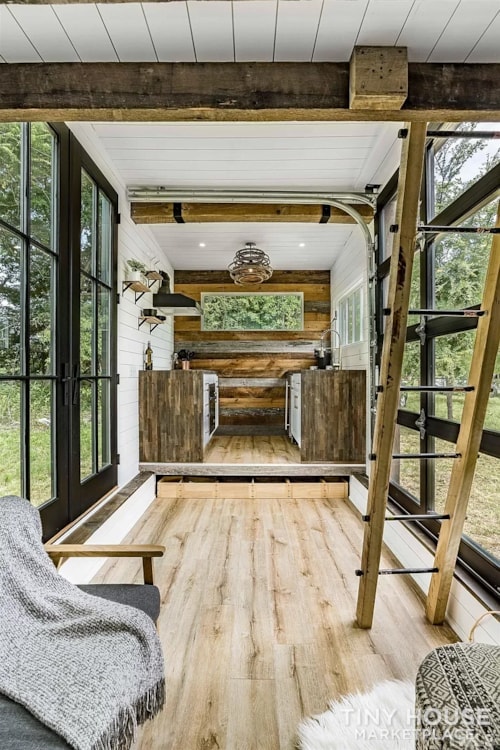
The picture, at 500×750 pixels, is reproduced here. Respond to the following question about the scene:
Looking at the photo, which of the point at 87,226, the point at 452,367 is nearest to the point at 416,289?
A: the point at 452,367

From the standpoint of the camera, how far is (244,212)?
13.1 ft

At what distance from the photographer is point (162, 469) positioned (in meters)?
4.39

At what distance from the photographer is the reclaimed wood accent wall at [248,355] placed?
6.48 m

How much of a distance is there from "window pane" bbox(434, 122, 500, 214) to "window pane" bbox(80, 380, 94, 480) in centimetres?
264

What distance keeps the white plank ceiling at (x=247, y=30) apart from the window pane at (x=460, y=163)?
833 millimetres

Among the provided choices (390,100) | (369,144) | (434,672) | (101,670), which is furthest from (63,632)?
(369,144)

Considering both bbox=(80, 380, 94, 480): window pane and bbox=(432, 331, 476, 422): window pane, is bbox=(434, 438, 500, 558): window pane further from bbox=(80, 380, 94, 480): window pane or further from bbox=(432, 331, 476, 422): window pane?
bbox=(80, 380, 94, 480): window pane

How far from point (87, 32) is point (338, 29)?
799mm

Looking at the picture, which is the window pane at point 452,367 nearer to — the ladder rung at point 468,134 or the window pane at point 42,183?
the ladder rung at point 468,134

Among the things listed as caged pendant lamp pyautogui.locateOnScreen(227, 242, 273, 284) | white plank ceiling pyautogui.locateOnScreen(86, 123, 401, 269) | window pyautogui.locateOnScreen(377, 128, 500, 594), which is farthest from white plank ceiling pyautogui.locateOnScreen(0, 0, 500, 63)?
caged pendant lamp pyautogui.locateOnScreen(227, 242, 273, 284)

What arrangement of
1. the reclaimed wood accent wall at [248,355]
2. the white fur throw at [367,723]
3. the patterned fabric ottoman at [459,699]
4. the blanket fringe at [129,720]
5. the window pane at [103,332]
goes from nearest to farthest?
1. the patterned fabric ottoman at [459,699]
2. the blanket fringe at [129,720]
3. the white fur throw at [367,723]
4. the window pane at [103,332]
5. the reclaimed wood accent wall at [248,355]

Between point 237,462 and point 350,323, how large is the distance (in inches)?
88.5

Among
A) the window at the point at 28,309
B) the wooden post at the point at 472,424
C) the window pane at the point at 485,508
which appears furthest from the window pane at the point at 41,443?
the window pane at the point at 485,508

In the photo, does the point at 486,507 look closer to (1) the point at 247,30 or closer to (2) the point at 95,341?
(1) the point at 247,30
